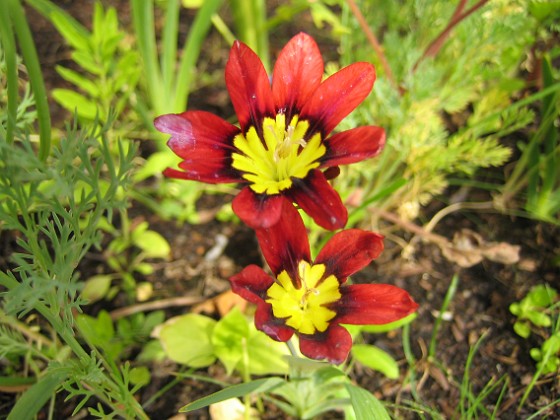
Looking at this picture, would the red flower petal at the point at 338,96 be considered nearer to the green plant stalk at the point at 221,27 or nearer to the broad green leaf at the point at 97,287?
the broad green leaf at the point at 97,287

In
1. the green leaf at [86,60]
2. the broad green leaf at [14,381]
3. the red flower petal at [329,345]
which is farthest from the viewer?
the green leaf at [86,60]

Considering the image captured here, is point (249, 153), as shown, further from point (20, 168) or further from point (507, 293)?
point (507, 293)

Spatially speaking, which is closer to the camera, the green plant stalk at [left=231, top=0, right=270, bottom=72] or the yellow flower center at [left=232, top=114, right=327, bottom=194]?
the yellow flower center at [left=232, top=114, right=327, bottom=194]

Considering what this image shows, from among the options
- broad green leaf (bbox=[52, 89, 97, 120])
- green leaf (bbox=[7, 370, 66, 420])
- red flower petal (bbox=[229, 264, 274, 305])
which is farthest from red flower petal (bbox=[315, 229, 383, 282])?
broad green leaf (bbox=[52, 89, 97, 120])

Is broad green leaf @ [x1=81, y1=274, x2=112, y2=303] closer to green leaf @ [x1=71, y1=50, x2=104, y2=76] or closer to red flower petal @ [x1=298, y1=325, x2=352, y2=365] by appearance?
green leaf @ [x1=71, y1=50, x2=104, y2=76]

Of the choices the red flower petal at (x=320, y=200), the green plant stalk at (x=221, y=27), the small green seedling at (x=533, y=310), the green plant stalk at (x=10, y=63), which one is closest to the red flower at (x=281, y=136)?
the red flower petal at (x=320, y=200)
